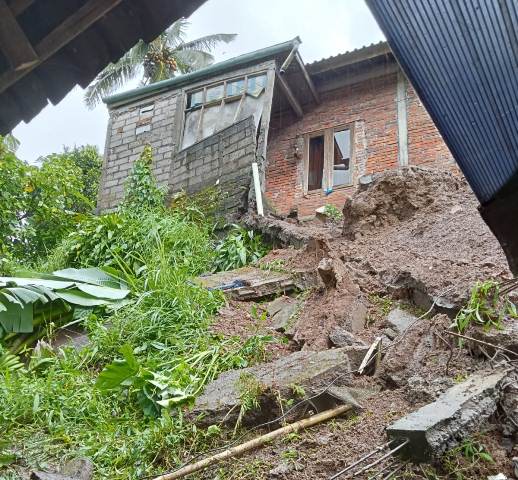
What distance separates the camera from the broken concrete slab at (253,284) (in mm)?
5961

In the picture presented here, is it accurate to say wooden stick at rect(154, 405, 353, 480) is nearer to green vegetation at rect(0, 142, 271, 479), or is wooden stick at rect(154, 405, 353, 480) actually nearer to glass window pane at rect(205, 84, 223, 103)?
green vegetation at rect(0, 142, 271, 479)

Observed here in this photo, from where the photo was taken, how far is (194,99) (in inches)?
453

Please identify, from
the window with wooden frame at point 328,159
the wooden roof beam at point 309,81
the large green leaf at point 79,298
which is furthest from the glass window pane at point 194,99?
the large green leaf at point 79,298

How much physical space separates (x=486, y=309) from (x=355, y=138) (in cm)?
793

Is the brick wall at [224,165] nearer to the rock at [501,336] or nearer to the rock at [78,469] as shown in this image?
the rock at [78,469]

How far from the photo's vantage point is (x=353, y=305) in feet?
15.5

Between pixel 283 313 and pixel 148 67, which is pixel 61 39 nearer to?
pixel 283 313

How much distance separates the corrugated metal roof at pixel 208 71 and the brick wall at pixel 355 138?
1.67m

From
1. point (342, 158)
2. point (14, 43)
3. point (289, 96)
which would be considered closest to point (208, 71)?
point (289, 96)

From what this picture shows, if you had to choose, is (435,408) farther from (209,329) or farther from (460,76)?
(209,329)

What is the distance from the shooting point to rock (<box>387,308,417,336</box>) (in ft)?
14.0

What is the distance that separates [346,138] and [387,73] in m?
1.56

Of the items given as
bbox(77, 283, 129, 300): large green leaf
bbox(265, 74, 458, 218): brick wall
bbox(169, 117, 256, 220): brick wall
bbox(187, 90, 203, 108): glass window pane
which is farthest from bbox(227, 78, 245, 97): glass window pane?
bbox(77, 283, 129, 300): large green leaf

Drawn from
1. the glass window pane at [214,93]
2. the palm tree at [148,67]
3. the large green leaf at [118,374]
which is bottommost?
the large green leaf at [118,374]
